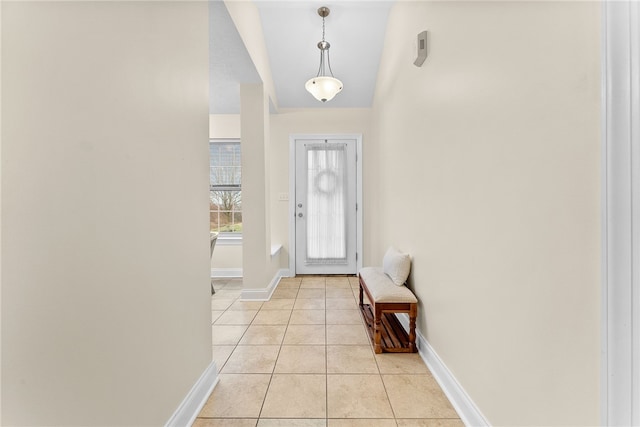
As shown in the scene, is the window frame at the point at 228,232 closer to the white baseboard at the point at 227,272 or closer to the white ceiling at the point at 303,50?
the white baseboard at the point at 227,272

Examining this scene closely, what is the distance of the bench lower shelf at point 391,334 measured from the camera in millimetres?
1983

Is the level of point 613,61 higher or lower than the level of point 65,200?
higher

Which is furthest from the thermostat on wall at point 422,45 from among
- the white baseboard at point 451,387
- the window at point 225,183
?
the window at point 225,183

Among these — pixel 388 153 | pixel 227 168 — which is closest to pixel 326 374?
pixel 388 153

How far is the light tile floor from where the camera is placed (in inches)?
54.5

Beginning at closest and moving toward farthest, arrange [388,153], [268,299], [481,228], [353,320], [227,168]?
[481,228] < [353,320] < [388,153] < [268,299] < [227,168]

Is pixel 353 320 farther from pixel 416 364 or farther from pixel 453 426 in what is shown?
pixel 453 426

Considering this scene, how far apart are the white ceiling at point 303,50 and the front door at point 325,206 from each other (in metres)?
0.68

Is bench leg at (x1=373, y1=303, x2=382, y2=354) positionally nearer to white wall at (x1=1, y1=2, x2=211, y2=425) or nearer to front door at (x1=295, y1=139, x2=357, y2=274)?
white wall at (x1=1, y1=2, x2=211, y2=425)

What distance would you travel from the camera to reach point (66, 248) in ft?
→ 2.41

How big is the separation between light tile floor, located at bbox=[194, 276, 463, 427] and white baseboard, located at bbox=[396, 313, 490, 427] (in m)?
0.04

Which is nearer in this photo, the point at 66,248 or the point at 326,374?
the point at 66,248

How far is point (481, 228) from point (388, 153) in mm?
1887

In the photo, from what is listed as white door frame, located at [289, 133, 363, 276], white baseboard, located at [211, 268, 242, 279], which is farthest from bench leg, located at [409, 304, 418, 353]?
white baseboard, located at [211, 268, 242, 279]
